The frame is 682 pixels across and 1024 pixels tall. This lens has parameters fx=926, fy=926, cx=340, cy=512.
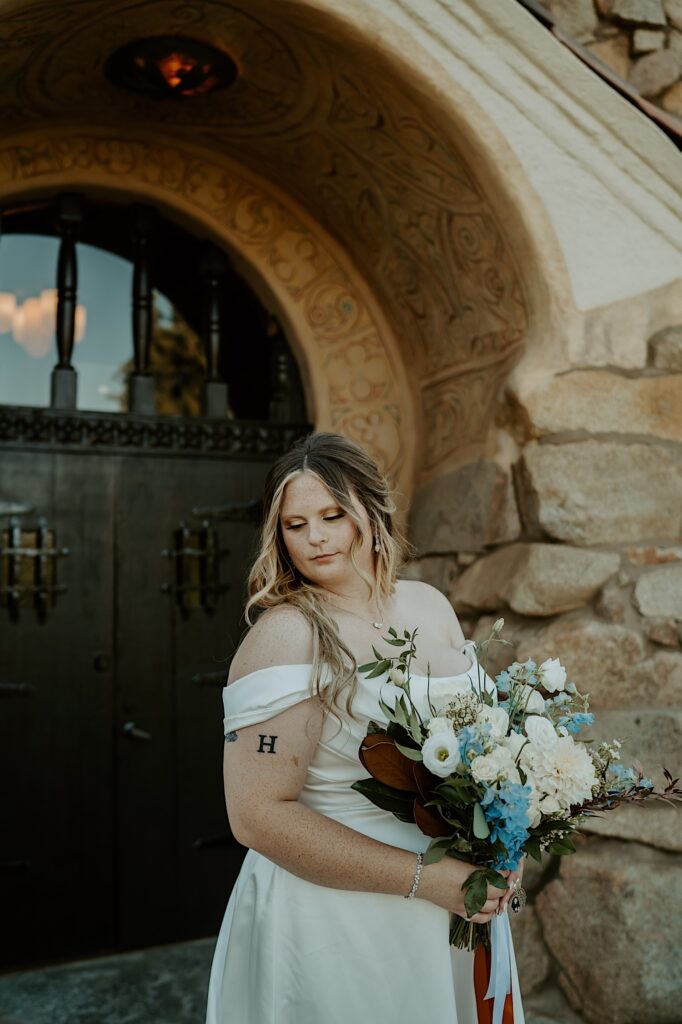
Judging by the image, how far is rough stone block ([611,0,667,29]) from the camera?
160 inches

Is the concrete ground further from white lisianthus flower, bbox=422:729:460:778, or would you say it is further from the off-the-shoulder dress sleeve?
white lisianthus flower, bbox=422:729:460:778

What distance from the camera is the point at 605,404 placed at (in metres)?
3.15

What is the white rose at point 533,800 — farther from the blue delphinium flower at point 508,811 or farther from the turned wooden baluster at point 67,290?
the turned wooden baluster at point 67,290

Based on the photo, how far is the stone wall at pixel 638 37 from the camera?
4.04m

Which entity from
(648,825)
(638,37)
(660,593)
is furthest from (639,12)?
(648,825)

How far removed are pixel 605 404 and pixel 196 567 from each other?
1.83 m

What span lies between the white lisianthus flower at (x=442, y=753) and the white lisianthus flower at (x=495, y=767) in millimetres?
36

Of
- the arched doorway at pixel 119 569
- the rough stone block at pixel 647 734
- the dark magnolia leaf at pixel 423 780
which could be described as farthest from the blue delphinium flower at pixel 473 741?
the arched doorway at pixel 119 569

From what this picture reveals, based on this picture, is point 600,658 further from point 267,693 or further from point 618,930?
point 267,693

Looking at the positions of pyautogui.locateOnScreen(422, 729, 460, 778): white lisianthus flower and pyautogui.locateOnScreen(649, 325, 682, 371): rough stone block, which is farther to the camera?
pyautogui.locateOnScreen(649, 325, 682, 371): rough stone block

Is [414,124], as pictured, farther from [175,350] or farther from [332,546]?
[332,546]

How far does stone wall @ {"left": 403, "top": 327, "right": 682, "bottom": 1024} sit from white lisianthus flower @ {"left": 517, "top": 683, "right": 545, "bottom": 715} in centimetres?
119

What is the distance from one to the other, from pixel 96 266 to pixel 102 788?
220cm

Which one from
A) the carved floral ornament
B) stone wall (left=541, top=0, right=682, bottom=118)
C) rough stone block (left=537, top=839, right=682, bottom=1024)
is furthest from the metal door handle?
stone wall (left=541, top=0, right=682, bottom=118)
